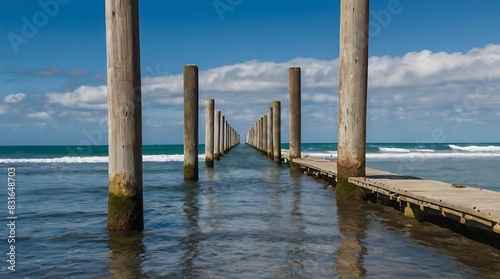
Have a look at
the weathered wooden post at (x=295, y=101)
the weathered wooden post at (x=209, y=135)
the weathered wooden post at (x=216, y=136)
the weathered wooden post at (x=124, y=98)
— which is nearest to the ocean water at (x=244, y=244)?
the weathered wooden post at (x=124, y=98)

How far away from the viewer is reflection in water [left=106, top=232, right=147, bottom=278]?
5.40 meters

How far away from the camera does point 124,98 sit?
6695 millimetres

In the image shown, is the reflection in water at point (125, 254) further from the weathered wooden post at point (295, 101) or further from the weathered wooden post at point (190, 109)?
the weathered wooden post at point (295, 101)

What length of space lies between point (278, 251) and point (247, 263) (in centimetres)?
69

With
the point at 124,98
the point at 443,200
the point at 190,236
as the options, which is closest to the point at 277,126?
the point at 190,236

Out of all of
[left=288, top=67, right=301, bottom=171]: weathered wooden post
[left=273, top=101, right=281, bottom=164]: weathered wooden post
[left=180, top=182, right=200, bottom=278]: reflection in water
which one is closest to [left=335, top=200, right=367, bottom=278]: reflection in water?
[left=180, top=182, right=200, bottom=278]: reflection in water

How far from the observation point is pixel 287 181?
1673cm

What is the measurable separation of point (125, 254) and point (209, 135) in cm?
1784

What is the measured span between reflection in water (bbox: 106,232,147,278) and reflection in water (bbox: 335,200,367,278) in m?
2.07

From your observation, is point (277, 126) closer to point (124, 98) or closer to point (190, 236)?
point (190, 236)

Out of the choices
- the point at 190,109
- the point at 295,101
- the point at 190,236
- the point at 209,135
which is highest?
the point at 295,101

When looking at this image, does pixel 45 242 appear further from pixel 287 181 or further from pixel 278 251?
pixel 287 181

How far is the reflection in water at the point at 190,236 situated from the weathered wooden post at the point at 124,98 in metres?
0.99

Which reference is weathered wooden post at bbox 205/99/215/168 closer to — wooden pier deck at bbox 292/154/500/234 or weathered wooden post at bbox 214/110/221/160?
weathered wooden post at bbox 214/110/221/160
